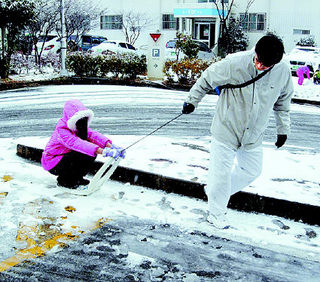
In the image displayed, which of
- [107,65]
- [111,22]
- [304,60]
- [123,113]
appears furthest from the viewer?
[111,22]

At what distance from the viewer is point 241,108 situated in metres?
3.67

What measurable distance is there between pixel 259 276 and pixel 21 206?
2.32 m

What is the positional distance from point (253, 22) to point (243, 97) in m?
29.8

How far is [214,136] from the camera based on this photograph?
384cm

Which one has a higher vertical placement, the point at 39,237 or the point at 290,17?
the point at 290,17

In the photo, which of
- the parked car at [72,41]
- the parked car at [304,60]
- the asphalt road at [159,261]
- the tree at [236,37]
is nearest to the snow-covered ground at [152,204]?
the asphalt road at [159,261]

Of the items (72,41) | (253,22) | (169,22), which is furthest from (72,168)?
(169,22)

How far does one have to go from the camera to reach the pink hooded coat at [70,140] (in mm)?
4383

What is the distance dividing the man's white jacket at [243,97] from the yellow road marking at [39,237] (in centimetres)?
136

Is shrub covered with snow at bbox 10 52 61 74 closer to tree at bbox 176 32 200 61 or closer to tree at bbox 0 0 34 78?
tree at bbox 0 0 34 78

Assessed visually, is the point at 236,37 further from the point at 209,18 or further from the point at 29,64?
the point at 29,64

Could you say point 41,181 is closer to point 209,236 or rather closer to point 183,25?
point 209,236

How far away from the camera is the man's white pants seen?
3.77 metres

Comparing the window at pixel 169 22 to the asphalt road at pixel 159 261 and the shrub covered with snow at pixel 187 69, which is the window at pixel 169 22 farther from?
the asphalt road at pixel 159 261
